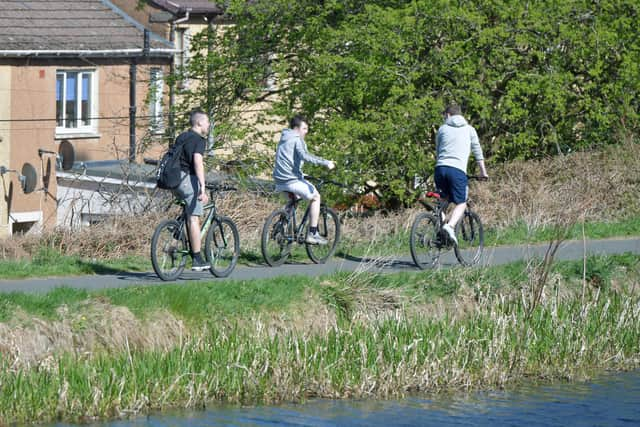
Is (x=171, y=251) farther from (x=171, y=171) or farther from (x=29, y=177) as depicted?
(x=29, y=177)

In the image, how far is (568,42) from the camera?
947 inches

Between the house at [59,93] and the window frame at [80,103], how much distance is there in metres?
0.03

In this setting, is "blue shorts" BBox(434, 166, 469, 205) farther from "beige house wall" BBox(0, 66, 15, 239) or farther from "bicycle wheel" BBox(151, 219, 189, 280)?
"beige house wall" BBox(0, 66, 15, 239)

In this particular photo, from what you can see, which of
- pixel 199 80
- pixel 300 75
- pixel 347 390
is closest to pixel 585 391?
pixel 347 390

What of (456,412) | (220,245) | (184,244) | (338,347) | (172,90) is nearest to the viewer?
Result: (456,412)

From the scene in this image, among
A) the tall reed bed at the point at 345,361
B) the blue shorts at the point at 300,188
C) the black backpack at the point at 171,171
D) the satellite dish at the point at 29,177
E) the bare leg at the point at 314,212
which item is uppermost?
the black backpack at the point at 171,171

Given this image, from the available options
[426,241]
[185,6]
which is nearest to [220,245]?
[426,241]

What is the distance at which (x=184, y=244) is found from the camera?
1409 cm

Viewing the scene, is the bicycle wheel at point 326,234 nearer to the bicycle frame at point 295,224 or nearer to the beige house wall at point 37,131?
the bicycle frame at point 295,224

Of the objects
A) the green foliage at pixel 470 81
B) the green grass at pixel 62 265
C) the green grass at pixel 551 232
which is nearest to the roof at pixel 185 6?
the green foliage at pixel 470 81

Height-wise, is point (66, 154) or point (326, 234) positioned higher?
point (66, 154)

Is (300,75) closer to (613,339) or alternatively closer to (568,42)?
(568,42)

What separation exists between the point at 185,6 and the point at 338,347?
107 ft

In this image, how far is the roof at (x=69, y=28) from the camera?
120ft
